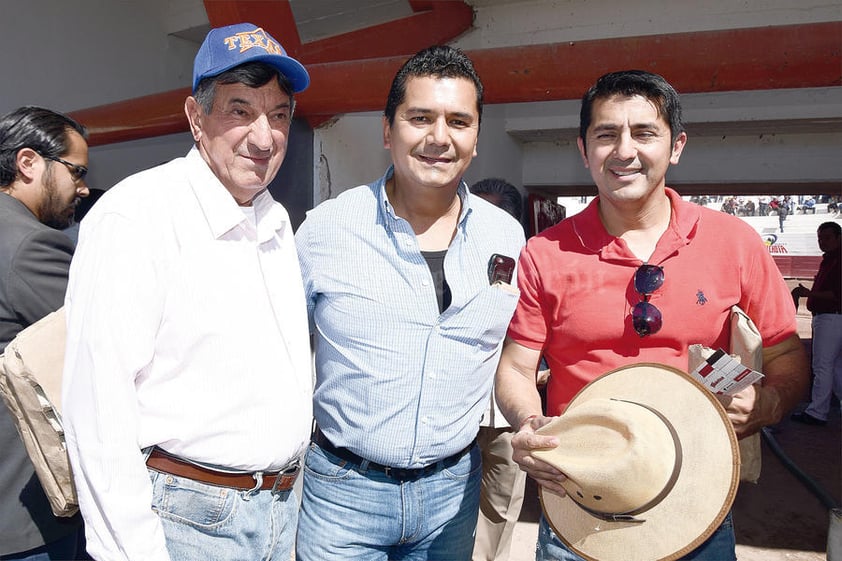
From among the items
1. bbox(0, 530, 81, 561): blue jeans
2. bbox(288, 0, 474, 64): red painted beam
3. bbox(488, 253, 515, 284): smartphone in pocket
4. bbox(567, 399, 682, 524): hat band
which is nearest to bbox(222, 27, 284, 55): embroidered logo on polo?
bbox(488, 253, 515, 284): smartphone in pocket

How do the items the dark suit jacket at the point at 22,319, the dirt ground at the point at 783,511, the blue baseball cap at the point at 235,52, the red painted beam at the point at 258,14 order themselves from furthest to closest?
the red painted beam at the point at 258,14
the dirt ground at the point at 783,511
the dark suit jacket at the point at 22,319
the blue baseball cap at the point at 235,52

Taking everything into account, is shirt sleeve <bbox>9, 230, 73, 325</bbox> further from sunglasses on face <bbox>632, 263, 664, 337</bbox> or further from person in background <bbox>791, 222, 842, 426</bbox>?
person in background <bbox>791, 222, 842, 426</bbox>

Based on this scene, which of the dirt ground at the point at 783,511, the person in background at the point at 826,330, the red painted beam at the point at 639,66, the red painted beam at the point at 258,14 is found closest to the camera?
the red painted beam at the point at 639,66

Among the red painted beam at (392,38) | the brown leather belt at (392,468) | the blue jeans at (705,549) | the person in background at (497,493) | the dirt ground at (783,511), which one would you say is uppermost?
the red painted beam at (392,38)

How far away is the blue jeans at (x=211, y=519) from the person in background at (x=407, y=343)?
28cm

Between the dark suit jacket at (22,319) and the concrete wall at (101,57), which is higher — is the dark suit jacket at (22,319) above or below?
below

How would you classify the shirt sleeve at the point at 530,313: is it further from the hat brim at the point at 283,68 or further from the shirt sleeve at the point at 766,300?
the hat brim at the point at 283,68

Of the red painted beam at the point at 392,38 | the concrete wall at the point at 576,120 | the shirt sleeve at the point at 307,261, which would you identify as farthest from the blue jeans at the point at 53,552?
the red painted beam at the point at 392,38

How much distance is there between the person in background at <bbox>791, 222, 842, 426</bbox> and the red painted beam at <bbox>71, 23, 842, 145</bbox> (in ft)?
14.1

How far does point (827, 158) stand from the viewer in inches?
311

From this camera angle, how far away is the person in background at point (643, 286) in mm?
1668

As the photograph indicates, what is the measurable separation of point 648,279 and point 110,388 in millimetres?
1362

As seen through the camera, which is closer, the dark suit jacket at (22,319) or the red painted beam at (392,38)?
the dark suit jacket at (22,319)

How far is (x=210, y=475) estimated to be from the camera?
1.40 m
